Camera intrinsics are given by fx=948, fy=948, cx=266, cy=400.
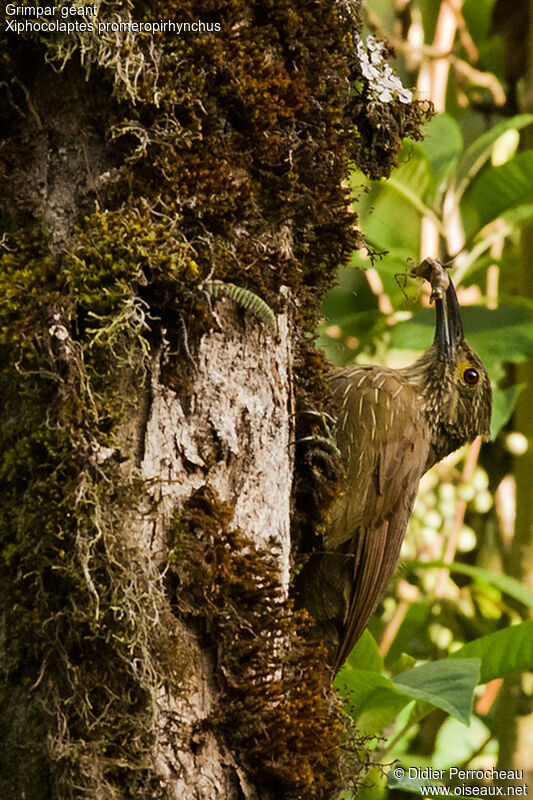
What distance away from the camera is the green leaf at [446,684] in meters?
2.12

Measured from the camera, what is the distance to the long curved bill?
9.86 ft

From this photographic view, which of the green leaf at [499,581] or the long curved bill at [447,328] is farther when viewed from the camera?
the green leaf at [499,581]

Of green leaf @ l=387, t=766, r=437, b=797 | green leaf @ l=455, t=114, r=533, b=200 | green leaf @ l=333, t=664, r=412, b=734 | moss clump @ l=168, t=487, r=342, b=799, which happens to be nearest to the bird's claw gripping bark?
moss clump @ l=168, t=487, r=342, b=799

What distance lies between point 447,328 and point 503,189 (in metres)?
0.68

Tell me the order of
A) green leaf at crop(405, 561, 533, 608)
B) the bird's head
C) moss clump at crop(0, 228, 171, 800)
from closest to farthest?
moss clump at crop(0, 228, 171, 800) < the bird's head < green leaf at crop(405, 561, 533, 608)

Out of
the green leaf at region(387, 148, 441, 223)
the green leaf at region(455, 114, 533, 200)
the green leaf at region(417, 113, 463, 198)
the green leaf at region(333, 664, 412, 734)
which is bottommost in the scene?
the green leaf at region(333, 664, 412, 734)

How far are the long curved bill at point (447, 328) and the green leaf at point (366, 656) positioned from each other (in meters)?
0.94

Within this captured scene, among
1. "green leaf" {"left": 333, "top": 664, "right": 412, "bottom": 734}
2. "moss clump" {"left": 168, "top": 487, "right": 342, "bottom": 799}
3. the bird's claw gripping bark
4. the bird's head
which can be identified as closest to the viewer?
"moss clump" {"left": 168, "top": 487, "right": 342, "bottom": 799}

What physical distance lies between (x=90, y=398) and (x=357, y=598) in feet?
4.26

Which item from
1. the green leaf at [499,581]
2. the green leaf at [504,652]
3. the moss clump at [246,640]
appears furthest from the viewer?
the green leaf at [499,581]

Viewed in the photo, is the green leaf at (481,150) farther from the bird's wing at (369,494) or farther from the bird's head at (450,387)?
the bird's wing at (369,494)

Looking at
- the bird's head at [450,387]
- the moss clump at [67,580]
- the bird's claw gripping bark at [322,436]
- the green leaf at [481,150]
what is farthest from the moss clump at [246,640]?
the green leaf at [481,150]

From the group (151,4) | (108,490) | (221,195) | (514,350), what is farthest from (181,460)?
(514,350)

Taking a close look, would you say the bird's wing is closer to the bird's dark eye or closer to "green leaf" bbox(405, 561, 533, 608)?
the bird's dark eye
